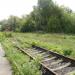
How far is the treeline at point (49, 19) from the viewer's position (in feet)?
233

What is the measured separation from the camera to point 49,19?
72875 millimetres

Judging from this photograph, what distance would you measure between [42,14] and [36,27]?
14.1ft

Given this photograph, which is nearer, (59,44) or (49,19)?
(59,44)

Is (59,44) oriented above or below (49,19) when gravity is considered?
below

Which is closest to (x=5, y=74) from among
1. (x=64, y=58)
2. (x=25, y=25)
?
(x=64, y=58)

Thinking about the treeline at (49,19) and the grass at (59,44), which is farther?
the treeline at (49,19)

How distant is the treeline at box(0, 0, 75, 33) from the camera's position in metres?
71.0

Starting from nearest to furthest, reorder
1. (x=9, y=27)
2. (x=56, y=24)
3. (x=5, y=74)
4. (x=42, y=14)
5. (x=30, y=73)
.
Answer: (x=30, y=73)
(x=5, y=74)
(x=56, y=24)
(x=42, y=14)
(x=9, y=27)

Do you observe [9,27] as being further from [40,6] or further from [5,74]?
[5,74]

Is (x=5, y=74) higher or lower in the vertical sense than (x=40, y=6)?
lower

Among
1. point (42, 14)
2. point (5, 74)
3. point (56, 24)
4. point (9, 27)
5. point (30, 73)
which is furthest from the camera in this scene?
point (9, 27)

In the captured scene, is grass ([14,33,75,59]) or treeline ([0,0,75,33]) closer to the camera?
grass ([14,33,75,59])

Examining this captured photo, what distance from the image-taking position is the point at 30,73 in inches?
404

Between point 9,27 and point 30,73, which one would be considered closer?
point 30,73
